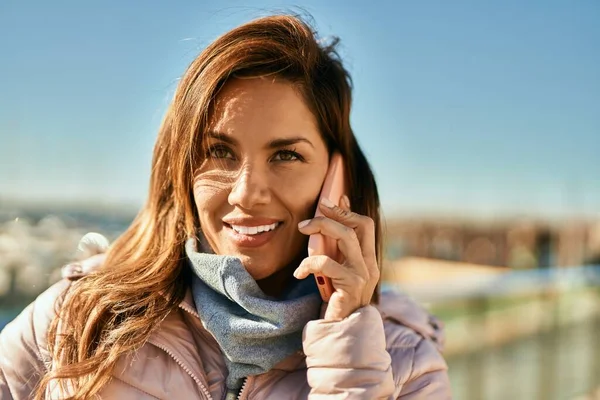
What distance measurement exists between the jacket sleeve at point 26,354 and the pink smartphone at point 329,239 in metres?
0.87

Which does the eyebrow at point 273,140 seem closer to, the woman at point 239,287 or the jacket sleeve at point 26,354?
the woman at point 239,287

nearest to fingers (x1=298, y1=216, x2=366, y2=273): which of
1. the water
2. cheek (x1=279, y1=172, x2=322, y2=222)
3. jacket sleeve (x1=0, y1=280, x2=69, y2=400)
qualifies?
cheek (x1=279, y1=172, x2=322, y2=222)

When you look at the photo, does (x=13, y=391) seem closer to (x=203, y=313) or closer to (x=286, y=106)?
(x=203, y=313)

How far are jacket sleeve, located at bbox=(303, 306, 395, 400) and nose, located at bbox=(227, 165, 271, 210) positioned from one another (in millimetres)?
400

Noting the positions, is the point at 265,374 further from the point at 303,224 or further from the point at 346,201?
the point at 346,201

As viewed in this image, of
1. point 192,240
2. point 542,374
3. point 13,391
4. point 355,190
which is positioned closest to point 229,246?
point 192,240

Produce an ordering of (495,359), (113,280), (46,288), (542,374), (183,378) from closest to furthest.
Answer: (183,378), (113,280), (46,288), (495,359), (542,374)

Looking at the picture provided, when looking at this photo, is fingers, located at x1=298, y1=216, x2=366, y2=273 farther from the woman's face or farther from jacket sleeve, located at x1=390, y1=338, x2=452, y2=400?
jacket sleeve, located at x1=390, y1=338, x2=452, y2=400

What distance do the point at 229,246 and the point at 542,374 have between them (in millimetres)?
4389

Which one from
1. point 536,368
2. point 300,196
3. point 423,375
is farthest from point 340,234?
point 536,368

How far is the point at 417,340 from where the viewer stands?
7.32 ft

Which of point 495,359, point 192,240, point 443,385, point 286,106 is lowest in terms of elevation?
point 495,359

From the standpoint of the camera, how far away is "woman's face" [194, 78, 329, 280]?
1.97 meters

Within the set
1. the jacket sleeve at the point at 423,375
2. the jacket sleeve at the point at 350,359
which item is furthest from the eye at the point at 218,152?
the jacket sleeve at the point at 423,375
